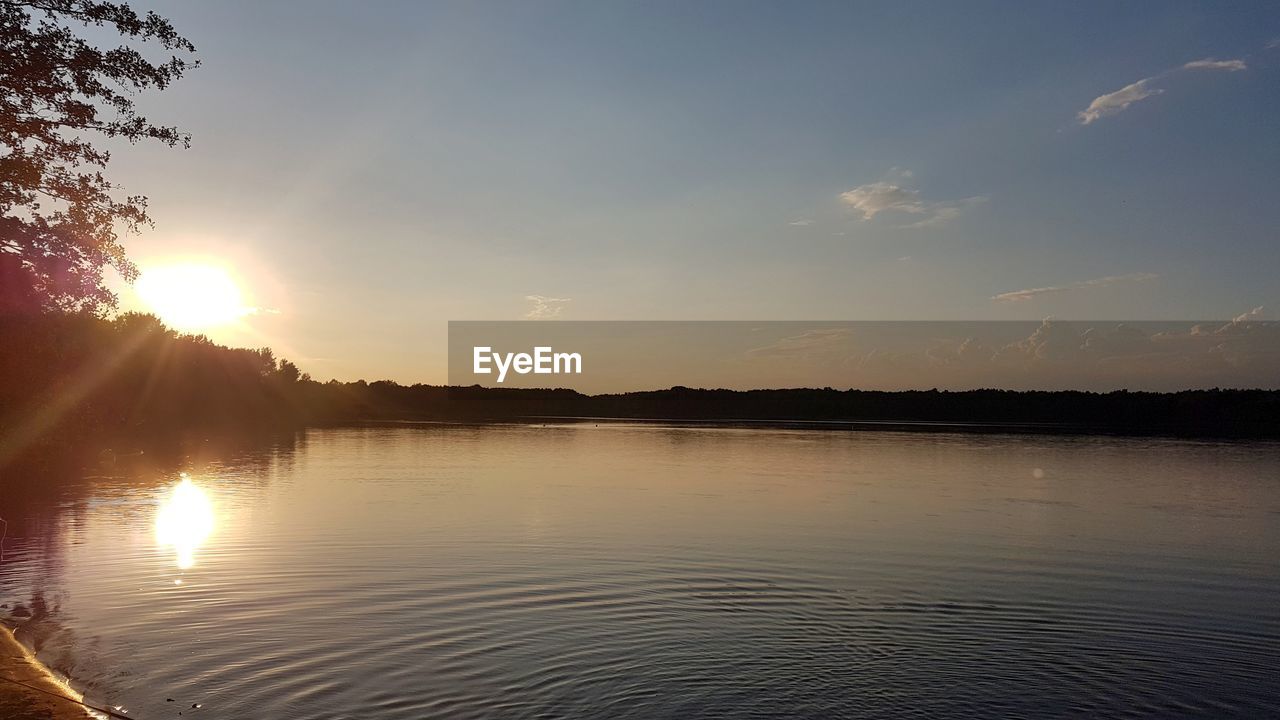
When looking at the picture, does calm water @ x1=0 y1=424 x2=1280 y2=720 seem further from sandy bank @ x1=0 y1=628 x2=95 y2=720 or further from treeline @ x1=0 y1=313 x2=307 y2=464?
treeline @ x1=0 y1=313 x2=307 y2=464

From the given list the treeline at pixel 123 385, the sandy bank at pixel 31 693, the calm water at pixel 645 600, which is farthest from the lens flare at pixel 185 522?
the sandy bank at pixel 31 693

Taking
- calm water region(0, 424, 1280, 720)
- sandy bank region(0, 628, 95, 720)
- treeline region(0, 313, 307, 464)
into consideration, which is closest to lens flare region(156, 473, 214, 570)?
calm water region(0, 424, 1280, 720)

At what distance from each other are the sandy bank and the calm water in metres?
0.50

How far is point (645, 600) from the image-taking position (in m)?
18.7

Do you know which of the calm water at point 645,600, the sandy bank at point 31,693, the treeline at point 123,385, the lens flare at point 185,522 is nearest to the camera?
the sandy bank at point 31,693

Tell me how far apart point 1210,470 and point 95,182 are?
197ft

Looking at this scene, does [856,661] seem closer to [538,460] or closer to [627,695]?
[627,695]

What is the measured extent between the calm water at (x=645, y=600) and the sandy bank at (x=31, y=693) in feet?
1.64

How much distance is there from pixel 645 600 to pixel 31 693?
10.7m

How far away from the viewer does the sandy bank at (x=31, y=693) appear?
1036 cm

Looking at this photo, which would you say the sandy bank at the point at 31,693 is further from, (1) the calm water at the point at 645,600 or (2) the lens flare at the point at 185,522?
(2) the lens flare at the point at 185,522

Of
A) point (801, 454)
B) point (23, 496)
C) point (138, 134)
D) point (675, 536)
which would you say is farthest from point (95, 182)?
point (801, 454)

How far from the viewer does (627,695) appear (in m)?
12.5

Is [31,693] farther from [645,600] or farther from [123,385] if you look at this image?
[123,385]
